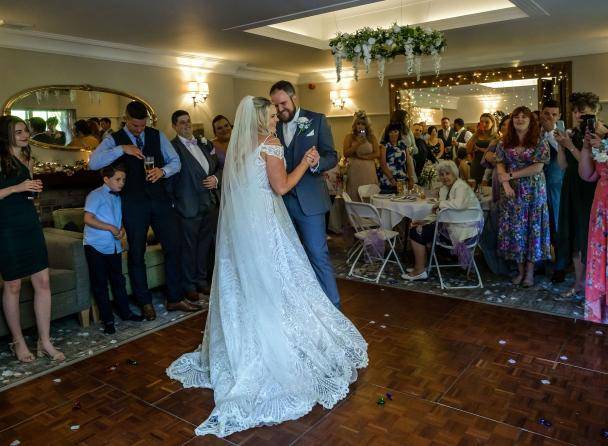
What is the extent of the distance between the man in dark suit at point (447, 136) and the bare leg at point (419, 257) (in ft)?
14.8

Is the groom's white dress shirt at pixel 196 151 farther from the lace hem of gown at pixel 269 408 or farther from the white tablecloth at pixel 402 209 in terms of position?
the lace hem of gown at pixel 269 408

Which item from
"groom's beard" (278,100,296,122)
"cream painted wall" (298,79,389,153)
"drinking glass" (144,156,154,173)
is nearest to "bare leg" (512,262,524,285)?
"groom's beard" (278,100,296,122)

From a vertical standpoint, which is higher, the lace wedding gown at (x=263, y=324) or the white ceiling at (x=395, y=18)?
the white ceiling at (x=395, y=18)

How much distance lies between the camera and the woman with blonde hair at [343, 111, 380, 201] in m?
6.65

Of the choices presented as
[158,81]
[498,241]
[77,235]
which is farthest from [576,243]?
[158,81]

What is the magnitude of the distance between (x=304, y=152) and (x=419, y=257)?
6.99 ft

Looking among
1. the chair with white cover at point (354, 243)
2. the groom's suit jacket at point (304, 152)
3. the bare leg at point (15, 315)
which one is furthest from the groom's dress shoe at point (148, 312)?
the chair with white cover at point (354, 243)

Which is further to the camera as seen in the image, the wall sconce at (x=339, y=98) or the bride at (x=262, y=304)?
the wall sconce at (x=339, y=98)

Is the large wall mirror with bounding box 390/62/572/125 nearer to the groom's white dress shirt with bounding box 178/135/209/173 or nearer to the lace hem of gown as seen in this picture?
the groom's white dress shirt with bounding box 178/135/209/173

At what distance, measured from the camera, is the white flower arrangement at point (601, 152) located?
3631 mm

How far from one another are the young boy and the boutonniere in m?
1.47

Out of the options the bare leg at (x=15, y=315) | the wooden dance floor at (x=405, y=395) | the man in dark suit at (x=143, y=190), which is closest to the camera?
the wooden dance floor at (x=405, y=395)

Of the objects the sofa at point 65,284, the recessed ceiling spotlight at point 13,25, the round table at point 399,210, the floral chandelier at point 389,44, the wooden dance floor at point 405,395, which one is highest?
the recessed ceiling spotlight at point 13,25

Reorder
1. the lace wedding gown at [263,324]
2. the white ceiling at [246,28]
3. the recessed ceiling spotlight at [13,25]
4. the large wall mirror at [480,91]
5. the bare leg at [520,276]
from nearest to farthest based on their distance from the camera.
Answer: the lace wedding gown at [263,324] < the bare leg at [520,276] < the white ceiling at [246,28] < the recessed ceiling spotlight at [13,25] < the large wall mirror at [480,91]
